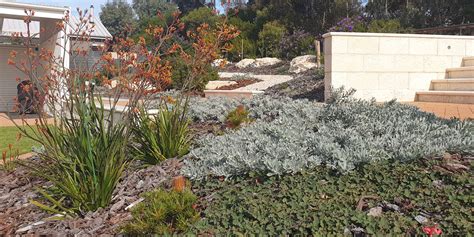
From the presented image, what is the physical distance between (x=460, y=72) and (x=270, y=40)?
13336 mm

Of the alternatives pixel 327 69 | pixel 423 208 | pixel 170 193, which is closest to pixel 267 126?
pixel 170 193

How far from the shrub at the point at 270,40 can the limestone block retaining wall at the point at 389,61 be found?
12.0 meters

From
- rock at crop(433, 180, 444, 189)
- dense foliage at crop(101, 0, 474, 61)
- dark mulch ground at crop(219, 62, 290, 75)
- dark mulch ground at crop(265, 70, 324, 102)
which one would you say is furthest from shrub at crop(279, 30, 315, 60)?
rock at crop(433, 180, 444, 189)

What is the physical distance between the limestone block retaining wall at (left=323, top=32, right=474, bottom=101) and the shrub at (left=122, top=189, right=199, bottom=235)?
648 centimetres

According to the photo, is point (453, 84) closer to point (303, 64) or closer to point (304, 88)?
point (304, 88)

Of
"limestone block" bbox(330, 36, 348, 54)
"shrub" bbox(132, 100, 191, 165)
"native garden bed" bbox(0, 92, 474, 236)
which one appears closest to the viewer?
"native garden bed" bbox(0, 92, 474, 236)

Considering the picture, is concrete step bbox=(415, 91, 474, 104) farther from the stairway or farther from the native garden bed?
the native garden bed

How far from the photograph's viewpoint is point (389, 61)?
965 cm

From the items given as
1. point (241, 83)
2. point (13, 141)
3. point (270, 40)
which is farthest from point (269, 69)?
point (13, 141)

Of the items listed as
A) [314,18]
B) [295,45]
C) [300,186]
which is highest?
[314,18]

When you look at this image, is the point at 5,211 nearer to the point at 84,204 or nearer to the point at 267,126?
the point at 84,204

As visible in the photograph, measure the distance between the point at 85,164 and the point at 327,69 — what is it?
667cm

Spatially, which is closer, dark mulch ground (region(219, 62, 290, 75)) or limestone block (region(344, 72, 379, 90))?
limestone block (region(344, 72, 379, 90))

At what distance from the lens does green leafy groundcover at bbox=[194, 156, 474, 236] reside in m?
2.71
